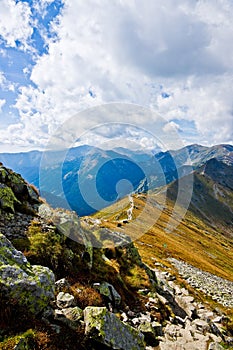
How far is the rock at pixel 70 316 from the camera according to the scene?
1078cm

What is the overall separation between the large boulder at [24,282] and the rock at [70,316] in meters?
0.89

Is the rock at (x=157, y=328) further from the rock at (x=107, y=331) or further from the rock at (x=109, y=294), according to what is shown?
the rock at (x=107, y=331)

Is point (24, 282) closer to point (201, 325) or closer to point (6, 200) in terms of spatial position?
point (6, 200)

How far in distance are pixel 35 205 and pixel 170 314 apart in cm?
1444

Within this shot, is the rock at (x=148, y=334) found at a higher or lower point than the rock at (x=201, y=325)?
higher

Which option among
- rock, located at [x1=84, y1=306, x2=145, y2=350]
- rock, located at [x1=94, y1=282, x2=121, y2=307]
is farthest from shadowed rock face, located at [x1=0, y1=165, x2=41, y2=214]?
rock, located at [x1=84, y1=306, x2=145, y2=350]

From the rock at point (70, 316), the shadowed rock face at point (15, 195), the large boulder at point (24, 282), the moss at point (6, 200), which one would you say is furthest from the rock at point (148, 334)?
the moss at point (6, 200)

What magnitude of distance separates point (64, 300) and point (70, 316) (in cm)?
107

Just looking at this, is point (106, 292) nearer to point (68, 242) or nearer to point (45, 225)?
point (68, 242)

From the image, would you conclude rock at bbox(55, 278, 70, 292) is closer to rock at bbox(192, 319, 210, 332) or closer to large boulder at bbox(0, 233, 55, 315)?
large boulder at bbox(0, 233, 55, 315)

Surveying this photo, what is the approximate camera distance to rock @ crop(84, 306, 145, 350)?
1041 centimetres

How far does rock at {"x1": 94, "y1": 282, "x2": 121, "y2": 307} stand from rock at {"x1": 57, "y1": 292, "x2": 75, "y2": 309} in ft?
12.2

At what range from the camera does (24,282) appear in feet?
32.9

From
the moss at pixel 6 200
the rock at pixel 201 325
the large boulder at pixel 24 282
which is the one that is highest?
the moss at pixel 6 200
